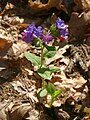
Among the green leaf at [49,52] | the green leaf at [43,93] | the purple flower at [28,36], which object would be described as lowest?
the green leaf at [43,93]

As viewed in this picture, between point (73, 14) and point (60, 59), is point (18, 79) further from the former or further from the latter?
point (73, 14)

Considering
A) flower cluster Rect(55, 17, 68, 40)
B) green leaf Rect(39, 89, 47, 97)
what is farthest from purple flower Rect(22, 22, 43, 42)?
green leaf Rect(39, 89, 47, 97)

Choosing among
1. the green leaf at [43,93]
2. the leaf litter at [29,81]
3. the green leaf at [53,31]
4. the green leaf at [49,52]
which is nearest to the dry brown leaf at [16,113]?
the leaf litter at [29,81]

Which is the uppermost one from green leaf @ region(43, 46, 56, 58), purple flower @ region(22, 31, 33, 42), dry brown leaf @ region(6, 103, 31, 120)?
purple flower @ region(22, 31, 33, 42)

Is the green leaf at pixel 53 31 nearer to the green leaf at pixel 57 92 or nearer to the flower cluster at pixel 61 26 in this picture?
the flower cluster at pixel 61 26

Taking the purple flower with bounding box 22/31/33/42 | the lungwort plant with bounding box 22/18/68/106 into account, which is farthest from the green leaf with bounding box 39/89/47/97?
the purple flower with bounding box 22/31/33/42

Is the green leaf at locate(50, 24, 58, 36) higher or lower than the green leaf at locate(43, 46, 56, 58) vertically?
higher

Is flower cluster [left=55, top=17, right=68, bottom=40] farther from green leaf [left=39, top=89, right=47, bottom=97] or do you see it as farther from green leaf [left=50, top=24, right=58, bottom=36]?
green leaf [left=39, top=89, right=47, bottom=97]

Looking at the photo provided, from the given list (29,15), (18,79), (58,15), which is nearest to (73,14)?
(58,15)
